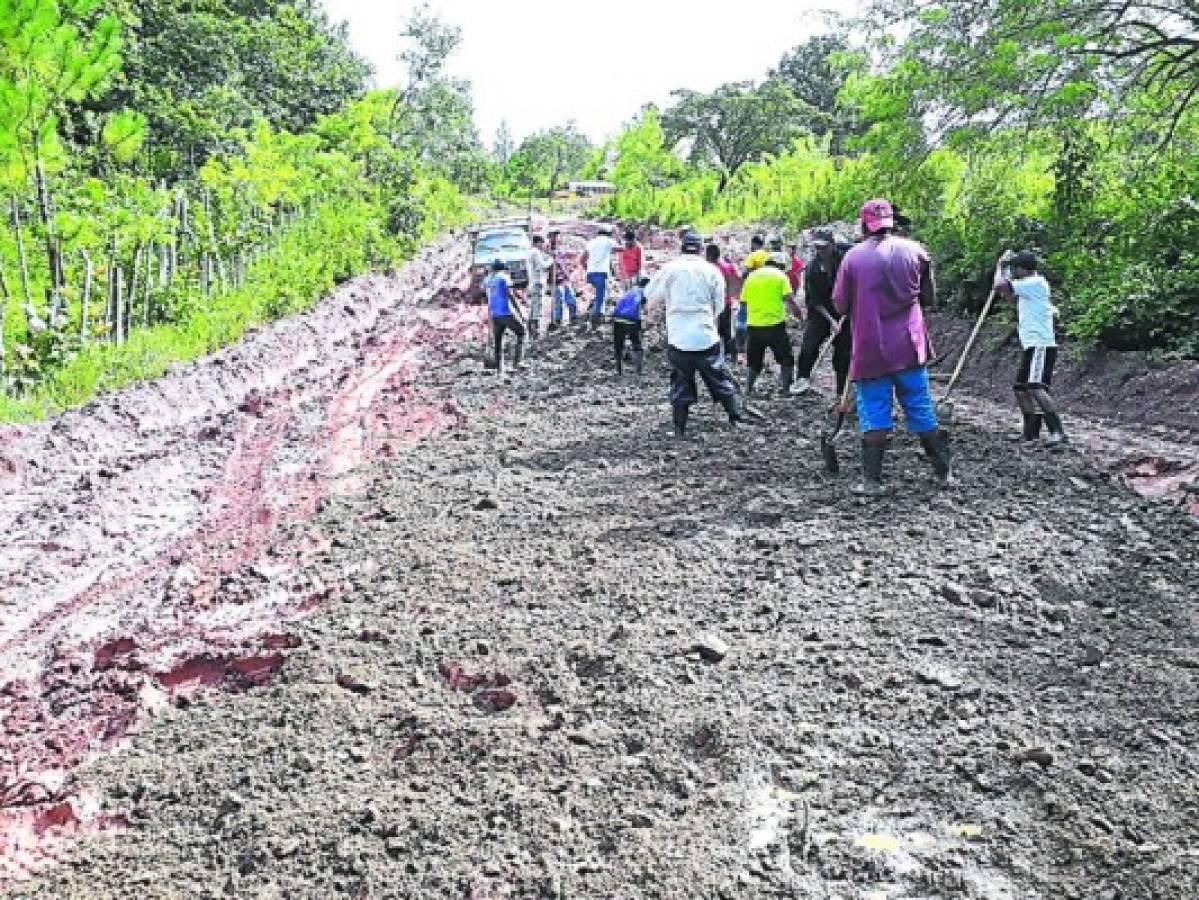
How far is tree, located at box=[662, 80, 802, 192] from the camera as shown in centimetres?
5156

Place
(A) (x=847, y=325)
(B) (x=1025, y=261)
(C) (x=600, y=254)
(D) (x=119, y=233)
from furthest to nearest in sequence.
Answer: (C) (x=600, y=254) → (D) (x=119, y=233) → (A) (x=847, y=325) → (B) (x=1025, y=261)

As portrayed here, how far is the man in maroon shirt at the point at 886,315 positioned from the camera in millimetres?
5914

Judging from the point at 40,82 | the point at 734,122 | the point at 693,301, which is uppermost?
the point at 734,122

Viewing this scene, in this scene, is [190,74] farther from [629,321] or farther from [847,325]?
[847,325]

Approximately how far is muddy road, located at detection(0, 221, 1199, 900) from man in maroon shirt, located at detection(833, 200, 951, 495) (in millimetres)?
640

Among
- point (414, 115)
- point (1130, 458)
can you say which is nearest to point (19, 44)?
point (1130, 458)

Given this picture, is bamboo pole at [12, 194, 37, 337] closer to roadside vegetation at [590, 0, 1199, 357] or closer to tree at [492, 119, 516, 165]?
roadside vegetation at [590, 0, 1199, 357]

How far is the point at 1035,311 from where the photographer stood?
7367 millimetres

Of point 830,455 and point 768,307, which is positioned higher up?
point 768,307

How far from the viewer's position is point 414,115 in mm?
49094

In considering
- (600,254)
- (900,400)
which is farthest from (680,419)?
(600,254)

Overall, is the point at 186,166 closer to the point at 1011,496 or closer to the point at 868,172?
the point at 868,172

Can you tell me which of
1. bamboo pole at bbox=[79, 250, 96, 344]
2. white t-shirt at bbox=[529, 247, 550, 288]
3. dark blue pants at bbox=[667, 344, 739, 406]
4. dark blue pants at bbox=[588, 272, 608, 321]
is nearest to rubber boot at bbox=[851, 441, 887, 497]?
dark blue pants at bbox=[667, 344, 739, 406]

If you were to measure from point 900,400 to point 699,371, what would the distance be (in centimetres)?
238
